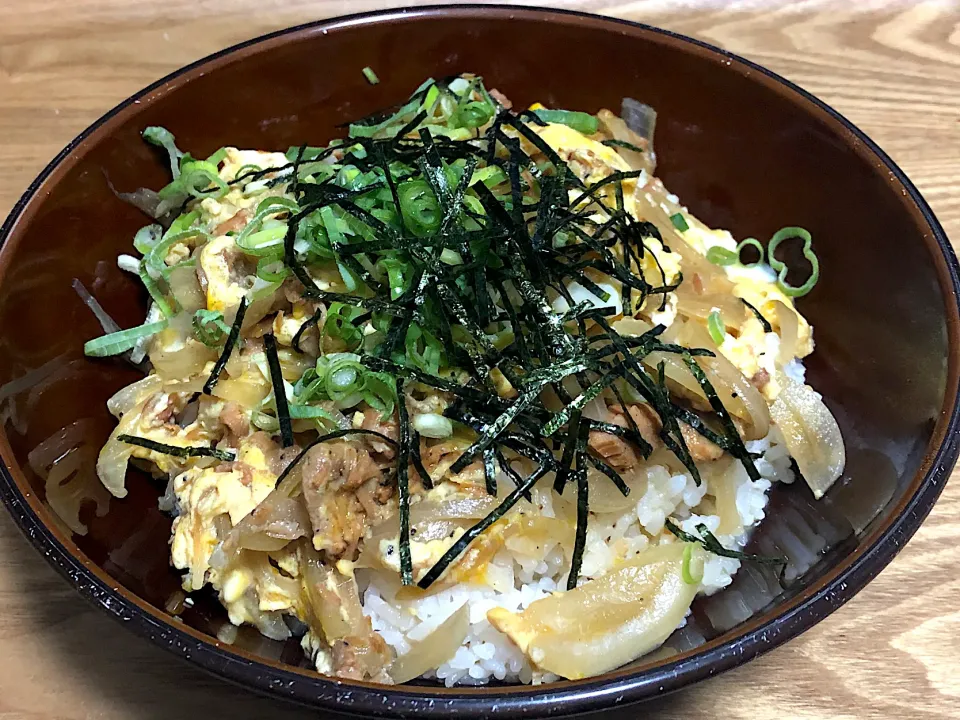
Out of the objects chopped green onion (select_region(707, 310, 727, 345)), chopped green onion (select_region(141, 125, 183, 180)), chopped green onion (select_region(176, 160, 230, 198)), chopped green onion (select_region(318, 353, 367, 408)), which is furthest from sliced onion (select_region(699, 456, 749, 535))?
chopped green onion (select_region(141, 125, 183, 180))

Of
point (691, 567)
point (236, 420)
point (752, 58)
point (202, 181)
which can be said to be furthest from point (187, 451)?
point (752, 58)

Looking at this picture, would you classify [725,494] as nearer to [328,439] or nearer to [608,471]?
[608,471]

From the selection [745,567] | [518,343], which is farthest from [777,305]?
[518,343]

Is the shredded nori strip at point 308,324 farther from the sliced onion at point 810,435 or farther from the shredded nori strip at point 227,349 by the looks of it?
the sliced onion at point 810,435

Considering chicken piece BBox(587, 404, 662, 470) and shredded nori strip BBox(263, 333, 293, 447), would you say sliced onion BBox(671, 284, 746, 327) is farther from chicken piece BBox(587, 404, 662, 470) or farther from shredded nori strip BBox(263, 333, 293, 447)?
shredded nori strip BBox(263, 333, 293, 447)

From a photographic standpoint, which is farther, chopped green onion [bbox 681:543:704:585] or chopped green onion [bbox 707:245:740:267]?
chopped green onion [bbox 707:245:740:267]

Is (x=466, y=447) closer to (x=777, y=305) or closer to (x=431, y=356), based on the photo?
(x=431, y=356)
